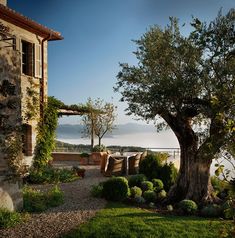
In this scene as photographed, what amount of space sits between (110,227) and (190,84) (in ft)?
16.1

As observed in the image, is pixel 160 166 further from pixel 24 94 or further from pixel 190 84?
pixel 24 94

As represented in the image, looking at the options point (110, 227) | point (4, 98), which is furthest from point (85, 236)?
point (4, 98)

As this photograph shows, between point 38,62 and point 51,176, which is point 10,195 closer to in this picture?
point 51,176

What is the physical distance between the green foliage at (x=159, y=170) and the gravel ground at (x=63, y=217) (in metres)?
3.09

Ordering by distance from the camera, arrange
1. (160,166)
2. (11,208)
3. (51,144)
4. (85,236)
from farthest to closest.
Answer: (51,144) < (160,166) < (11,208) < (85,236)

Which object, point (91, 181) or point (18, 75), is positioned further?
point (91, 181)

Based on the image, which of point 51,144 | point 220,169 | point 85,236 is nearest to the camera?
point 220,169

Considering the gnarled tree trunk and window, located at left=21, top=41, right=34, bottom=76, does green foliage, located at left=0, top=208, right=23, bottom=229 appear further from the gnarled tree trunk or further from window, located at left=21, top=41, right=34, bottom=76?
window, located at left=21, top=41, right=34, bottom=76

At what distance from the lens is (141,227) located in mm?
9250

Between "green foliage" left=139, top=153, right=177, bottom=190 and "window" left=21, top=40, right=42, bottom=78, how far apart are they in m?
6.42

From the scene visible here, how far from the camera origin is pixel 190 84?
37.8 feet

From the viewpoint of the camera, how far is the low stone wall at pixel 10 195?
994 cm

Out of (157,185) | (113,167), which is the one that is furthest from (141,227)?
(113,167)

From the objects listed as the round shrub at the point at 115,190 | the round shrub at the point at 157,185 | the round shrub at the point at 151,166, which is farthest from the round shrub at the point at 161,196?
the round shrub at the point at 151,166
